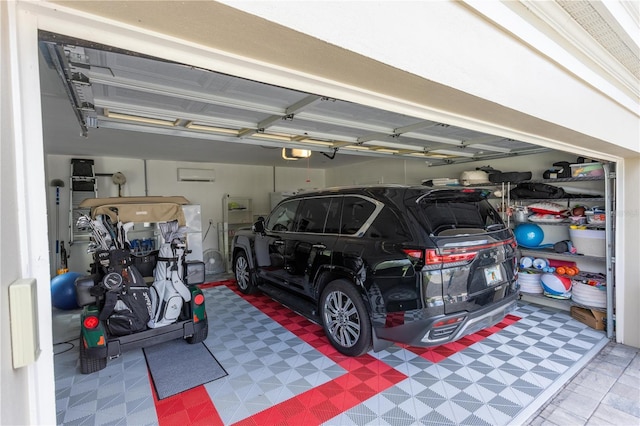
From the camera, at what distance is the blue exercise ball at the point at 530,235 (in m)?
4.48

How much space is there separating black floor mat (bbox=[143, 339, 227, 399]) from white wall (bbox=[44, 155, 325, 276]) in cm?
442

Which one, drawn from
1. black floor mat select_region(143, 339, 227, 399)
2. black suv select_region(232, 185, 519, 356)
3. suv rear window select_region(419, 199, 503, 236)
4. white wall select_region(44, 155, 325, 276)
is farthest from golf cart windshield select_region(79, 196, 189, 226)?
white wall select_region(44, 155, 325, 276)

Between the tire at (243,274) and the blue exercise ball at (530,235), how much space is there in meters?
4.17

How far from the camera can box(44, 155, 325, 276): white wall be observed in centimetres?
611

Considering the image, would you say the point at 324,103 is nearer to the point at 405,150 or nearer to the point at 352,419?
the point at 352,419

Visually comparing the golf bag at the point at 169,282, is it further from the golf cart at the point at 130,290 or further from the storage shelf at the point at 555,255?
the storage shelf at the point at 555,255

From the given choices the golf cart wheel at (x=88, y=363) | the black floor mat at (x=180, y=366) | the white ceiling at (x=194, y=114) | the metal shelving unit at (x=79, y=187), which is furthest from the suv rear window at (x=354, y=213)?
the metal shelving unit at (x=79, y=187)

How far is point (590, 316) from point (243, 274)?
16.3 ft

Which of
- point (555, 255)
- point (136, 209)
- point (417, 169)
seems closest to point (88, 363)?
point (136, 209)

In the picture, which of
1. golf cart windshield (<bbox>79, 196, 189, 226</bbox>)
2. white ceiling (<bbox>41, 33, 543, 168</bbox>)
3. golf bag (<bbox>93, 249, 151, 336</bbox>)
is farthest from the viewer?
golf cart windshield (<bbox>79, 196, 189, 226</bbox>)

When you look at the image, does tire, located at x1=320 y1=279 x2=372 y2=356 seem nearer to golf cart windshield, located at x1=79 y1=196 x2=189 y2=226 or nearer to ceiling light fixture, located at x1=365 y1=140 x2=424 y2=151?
golf cart windshield, located at x1=79 y1=196 x2=189 y2=226

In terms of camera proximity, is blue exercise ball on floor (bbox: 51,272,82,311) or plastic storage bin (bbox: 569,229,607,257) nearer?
plastic storage bin (bbox: 569,229,607,257)

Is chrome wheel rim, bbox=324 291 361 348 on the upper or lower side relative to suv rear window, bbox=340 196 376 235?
lower

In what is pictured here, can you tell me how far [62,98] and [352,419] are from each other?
366 centimetres
